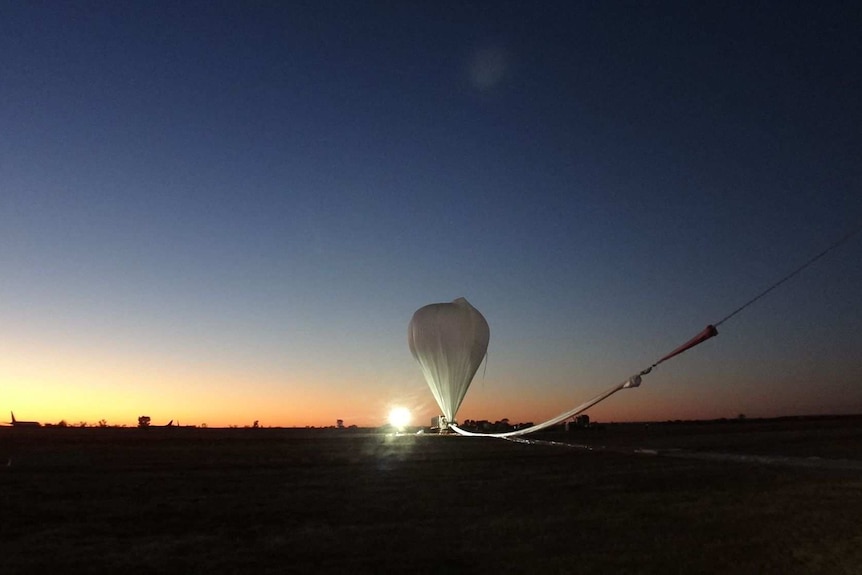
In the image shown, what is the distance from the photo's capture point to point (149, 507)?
14.9 meters

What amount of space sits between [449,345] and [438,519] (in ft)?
109

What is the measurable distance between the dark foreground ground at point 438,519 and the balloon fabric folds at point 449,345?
22.8 metres

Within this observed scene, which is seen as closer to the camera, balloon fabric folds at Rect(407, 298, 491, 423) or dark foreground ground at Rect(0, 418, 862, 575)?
dark foreground ground at Rect(0, 418, 862, 575)

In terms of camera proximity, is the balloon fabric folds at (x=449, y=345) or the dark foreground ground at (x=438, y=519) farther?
the balloon fabric folds at (x=449, y=345)

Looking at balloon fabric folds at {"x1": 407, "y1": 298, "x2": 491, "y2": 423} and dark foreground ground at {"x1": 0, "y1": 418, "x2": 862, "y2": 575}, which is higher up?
balloon fabric folds at {"x1": 407, "y1": 298, "x2": 491, "y2": 423}

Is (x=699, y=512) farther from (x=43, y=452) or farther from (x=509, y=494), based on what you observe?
(x=43, y=452)

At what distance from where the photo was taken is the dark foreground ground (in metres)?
9.75

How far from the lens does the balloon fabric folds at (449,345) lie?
46344 mm

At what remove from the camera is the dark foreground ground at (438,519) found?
9750 millimetres

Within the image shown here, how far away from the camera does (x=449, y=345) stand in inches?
1823

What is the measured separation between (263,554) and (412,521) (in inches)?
137

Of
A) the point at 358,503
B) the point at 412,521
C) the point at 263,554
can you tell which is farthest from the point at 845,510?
the point at 263,554

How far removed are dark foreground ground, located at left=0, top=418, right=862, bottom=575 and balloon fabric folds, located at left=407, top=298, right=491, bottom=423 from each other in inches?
897

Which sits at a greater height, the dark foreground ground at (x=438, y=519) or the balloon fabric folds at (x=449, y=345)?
the balloon fabric folds at (x=449, y=345)
